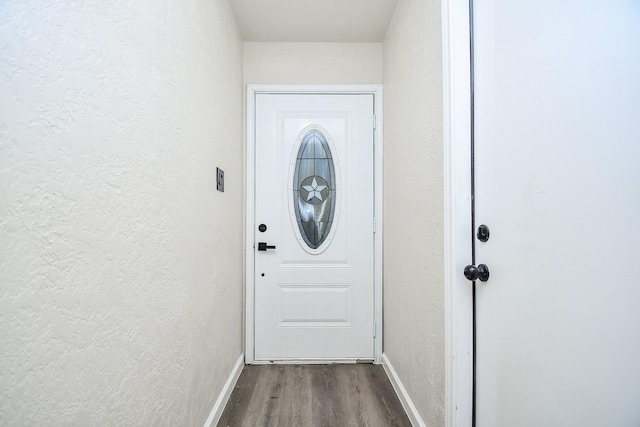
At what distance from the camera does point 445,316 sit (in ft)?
4.09

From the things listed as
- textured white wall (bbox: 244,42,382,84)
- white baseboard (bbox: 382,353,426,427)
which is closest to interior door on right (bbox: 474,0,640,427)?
white baseboard (bbox: 382,353,426,427)

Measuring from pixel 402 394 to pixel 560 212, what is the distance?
1.43 m

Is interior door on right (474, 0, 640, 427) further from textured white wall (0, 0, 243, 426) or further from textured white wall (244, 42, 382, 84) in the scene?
textured white wall (244, 42, 382, 84)

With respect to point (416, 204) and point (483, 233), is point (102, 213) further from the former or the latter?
point (416, 204)

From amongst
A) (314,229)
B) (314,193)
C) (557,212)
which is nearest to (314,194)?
(314,193)

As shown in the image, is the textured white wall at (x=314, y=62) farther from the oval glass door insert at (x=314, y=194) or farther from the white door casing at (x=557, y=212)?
the white door casing at (x=557, y=212)

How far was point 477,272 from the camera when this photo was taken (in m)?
1.14

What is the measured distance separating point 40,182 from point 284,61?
2091 millimetres

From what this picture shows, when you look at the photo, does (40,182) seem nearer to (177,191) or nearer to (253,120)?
(177,191)

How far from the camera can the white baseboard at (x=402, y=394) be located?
5.14 feet

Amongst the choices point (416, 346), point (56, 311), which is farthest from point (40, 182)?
point (416, 346)

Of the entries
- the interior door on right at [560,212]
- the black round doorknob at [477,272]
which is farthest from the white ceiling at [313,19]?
the black round doorknob at [477,272]

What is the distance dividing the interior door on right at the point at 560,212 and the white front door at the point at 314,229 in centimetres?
121

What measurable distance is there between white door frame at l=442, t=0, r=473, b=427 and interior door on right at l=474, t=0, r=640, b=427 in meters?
0.06
